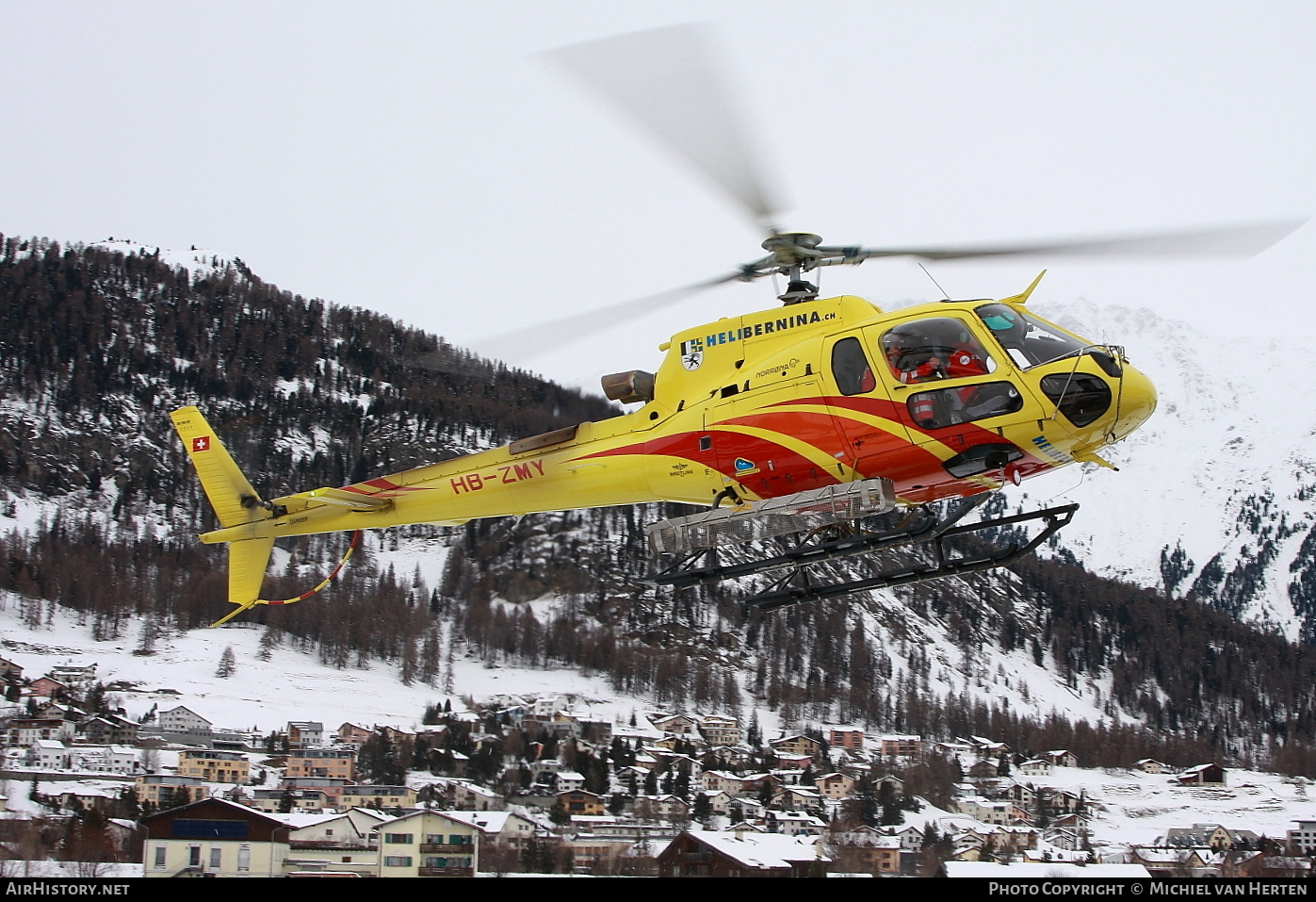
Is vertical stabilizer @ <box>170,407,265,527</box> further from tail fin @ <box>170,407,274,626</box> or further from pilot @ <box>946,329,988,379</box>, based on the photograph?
pilot @ <box>946,329,988,379</box>

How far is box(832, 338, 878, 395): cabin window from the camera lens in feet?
41.8

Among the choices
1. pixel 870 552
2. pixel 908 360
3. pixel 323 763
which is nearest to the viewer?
pixel 908 360

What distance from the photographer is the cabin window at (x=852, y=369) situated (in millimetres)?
12734

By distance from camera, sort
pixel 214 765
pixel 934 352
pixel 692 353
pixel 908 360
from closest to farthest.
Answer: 1. pixel 934 352
2. pixel 908 360
3. pixel 692 353
4. pixel 214 765

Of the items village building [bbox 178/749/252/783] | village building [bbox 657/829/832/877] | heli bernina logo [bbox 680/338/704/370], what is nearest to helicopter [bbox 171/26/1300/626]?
heli bernina logo [bbox 680/338/704/370]

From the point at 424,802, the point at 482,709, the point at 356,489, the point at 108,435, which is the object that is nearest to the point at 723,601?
the point at 482,709

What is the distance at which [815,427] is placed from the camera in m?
13.0

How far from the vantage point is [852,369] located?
12852mm

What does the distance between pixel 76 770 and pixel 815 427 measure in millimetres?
42805

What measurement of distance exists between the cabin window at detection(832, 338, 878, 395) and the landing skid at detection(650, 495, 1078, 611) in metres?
1.48

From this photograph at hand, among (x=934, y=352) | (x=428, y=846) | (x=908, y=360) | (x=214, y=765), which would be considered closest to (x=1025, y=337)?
(x=934, y=352)

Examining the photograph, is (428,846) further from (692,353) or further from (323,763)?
(692,353)

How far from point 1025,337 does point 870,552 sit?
2650mm

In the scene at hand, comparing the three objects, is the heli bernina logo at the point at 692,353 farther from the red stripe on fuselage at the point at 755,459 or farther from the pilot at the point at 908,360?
the pilot at the point at 908,360
